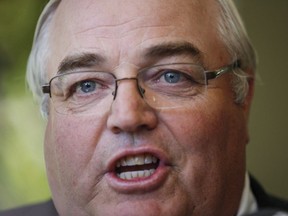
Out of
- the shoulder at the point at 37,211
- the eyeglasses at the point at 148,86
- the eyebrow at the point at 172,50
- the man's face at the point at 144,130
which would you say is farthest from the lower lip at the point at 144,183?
the shoulder at the point at 37,211

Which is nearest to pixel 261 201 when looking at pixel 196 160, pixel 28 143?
pixel 196 160

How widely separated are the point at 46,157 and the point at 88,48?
1.03ft

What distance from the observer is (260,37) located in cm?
217

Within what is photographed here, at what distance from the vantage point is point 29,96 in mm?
2100

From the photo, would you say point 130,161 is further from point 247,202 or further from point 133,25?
point 247,202

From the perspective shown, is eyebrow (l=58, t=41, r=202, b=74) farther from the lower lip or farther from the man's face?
the lower lip

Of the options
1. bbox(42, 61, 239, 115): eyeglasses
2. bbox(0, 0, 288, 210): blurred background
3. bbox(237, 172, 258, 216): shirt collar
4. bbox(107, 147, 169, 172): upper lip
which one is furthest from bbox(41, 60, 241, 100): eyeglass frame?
bbox(0, 0, 288, 210): blurred background

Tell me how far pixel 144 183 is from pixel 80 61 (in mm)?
325

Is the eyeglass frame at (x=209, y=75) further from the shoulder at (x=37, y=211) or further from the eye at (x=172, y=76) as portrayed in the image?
the shoulder at (x=37, y=211)

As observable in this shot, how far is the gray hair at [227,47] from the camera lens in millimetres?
1142

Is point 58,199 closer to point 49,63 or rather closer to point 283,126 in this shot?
point 49,63

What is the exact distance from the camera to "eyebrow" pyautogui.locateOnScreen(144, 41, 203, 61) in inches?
39.9

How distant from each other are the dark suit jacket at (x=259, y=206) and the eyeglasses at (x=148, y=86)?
1.19 ft

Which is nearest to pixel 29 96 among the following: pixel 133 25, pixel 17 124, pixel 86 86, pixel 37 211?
pixel 17 124
